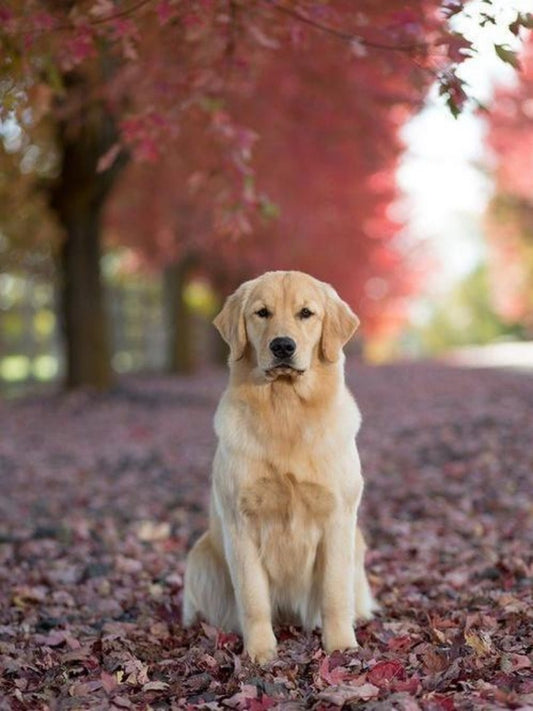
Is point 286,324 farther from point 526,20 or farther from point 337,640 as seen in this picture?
point 526,20

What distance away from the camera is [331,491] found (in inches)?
164

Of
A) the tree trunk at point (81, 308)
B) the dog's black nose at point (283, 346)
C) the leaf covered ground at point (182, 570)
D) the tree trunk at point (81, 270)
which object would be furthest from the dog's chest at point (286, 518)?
the tree trunk at point (81, 308)

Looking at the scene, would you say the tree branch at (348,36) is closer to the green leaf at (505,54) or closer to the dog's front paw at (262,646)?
the green leaf at (505,54)

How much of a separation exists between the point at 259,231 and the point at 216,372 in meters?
4.42

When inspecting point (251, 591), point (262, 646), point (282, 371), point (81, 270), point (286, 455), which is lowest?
point (262, 646)

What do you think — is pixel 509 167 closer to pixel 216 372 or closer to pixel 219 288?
pixel 219 288

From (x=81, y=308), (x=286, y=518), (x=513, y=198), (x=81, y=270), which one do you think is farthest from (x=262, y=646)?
(x=513, y=198)

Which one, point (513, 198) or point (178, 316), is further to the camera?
point (513, 198)

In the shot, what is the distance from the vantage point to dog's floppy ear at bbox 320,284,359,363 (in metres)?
4.22

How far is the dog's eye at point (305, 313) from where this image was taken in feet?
13.7

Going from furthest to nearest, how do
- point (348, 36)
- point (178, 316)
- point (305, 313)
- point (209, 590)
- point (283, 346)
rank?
point (178, 316) → point (348, 36) → point (209, 590) → point (305, 313) → point (283, 346)

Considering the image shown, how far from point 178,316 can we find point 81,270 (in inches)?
318

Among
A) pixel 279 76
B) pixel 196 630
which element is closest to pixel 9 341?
pixel 279 76

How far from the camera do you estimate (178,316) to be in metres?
24.2
